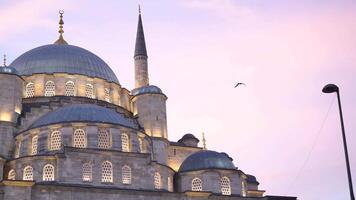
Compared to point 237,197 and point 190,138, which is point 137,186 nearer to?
point 237,197

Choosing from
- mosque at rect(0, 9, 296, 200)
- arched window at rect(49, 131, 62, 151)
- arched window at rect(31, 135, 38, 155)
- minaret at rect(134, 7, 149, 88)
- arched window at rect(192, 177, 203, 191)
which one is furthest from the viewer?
minaret at rect(134, 7, 149, 88)

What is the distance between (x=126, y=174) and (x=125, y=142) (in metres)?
2.53

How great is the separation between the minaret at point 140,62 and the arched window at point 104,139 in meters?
12.8

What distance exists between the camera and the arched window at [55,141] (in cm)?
3406

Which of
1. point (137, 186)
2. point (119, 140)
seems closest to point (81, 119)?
point (119, 140)

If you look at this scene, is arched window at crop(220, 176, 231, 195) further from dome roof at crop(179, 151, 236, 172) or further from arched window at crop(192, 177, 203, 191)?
arched window at crop(192, 177, 203, 191)

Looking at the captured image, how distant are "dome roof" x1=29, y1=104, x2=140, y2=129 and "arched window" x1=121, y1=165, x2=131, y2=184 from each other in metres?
3.09

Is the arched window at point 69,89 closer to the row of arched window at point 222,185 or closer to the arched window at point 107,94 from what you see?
the arched window at point 107,94

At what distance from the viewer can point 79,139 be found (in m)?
34.5

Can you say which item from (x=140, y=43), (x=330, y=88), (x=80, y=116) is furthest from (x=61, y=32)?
(x=330, y=88)

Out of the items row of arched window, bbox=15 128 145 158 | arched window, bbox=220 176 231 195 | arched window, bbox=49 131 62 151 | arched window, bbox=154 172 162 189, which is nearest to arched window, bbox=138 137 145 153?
row of arched window, bbox=15 128 145 158

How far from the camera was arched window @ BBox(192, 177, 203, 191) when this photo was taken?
1461 inches

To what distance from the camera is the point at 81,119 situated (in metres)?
35.0

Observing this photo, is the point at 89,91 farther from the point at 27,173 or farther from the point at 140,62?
the point at 27,173
